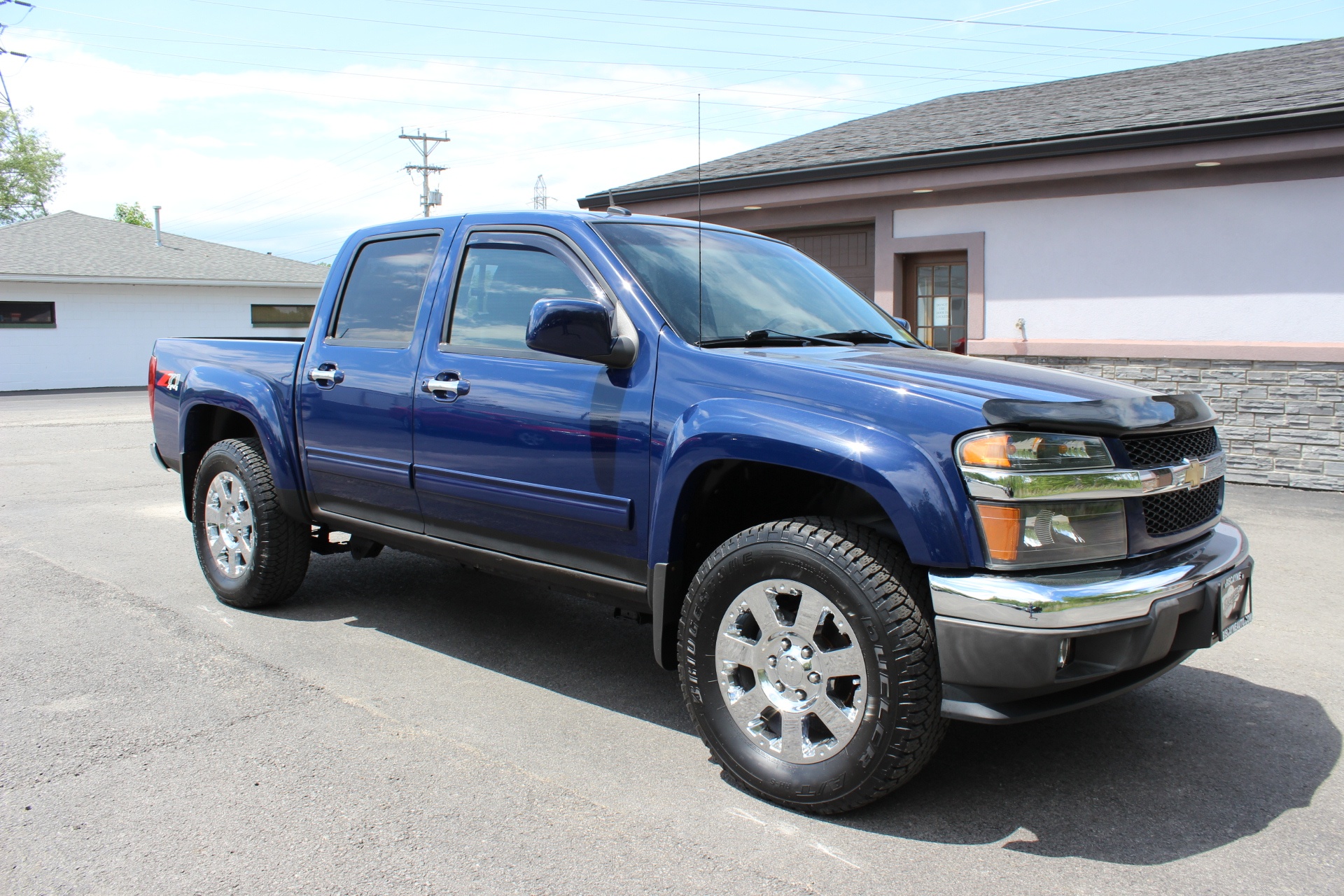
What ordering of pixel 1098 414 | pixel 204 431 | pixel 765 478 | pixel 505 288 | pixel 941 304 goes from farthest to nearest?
pixel 941 304 < pixel 204 431 < pixel 505 288 < pixel 765 478 < pixel 1098 414

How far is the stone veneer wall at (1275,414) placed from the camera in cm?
910

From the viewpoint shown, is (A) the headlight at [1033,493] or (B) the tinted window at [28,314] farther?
(B) the tinted window at [28,314]

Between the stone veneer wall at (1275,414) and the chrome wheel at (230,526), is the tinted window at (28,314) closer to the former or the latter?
the chrome wheel at (230,526)

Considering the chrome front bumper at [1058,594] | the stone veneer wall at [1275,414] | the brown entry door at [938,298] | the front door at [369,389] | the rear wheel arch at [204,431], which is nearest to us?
the chrome front bumper at [1058,594]

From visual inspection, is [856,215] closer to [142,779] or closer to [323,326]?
[323,326]

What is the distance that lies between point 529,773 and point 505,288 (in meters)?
1.94

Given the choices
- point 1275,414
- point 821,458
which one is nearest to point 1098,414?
point 821,458

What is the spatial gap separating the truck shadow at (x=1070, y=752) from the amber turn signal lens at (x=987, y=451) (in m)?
1.14

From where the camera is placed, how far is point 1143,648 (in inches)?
112

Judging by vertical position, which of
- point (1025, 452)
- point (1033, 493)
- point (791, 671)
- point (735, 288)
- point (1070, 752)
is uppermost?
point (735, 288)

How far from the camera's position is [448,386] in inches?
162

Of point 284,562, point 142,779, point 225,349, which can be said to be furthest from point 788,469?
point 225,349

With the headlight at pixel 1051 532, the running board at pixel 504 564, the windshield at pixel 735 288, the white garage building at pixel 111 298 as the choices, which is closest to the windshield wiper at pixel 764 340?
the windshield at pixel 735 288

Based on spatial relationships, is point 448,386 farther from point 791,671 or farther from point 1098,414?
point 1098,414
